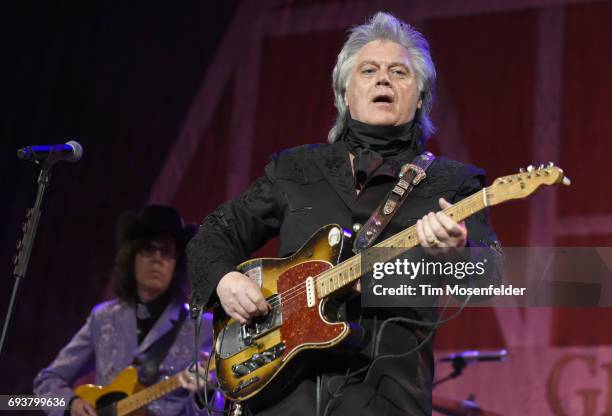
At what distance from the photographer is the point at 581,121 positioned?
4441 mm

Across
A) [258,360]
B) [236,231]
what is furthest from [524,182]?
[236,231]

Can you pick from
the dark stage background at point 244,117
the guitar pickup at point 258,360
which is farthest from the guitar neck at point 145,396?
the guitar pickup at point 258,360

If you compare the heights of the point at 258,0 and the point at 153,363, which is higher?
the point at 258,0

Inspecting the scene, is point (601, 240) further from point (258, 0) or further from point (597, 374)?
point (258, 0)

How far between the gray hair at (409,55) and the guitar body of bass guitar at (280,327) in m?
0.64

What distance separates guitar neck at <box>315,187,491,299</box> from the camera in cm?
232

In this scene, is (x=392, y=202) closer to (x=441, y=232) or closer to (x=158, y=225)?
(x=441, y=232)

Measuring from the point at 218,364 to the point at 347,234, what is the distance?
62 centimetres

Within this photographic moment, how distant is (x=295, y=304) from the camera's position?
2.58 m

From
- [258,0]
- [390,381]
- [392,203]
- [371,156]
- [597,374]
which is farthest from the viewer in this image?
[258,0]

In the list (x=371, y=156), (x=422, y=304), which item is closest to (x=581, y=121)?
(x=371, y=156)

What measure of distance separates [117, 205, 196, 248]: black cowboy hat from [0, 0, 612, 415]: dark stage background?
363mm

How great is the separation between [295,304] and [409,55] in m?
1.05

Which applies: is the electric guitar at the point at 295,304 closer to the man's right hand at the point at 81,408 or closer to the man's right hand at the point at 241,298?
the man's right hand at the point at 241,298
